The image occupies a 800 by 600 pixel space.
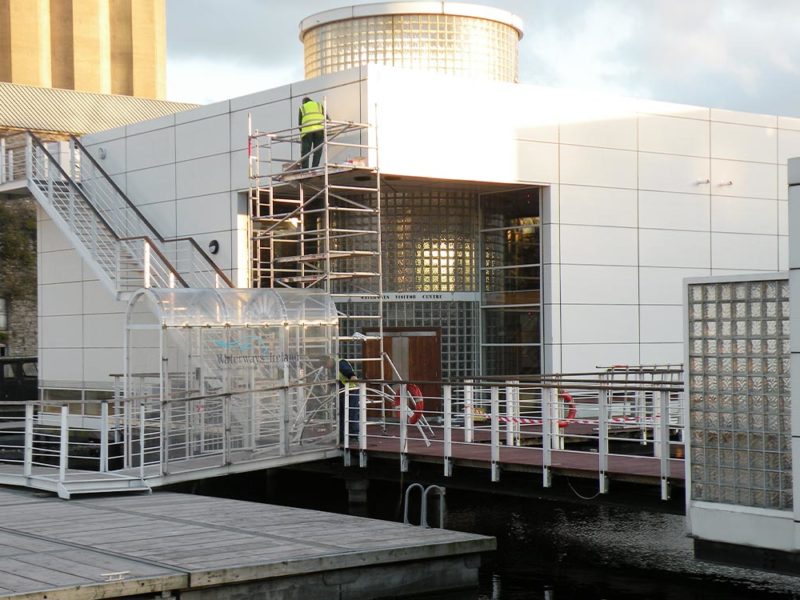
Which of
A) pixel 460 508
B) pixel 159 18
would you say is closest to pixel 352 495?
pixel 460 508

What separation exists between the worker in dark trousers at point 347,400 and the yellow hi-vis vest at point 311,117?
456 centimetres

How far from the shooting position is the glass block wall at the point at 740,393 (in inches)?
488

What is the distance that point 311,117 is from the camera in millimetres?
22109

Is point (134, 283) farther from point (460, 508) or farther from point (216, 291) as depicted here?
point (460, 508)

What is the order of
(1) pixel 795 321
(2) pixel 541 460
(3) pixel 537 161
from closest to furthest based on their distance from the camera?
(1) pixel 795 321, (2) pixel 541 460, (3) pixel 537 161

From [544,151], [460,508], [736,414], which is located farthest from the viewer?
[544,151]

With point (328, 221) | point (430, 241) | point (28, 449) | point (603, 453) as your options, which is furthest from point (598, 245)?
point (28, 449)

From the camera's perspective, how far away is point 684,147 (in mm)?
26312

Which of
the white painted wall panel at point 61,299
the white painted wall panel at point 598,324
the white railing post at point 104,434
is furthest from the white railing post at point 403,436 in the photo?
the white painted wall panel at point 61,299

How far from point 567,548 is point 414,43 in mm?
11194

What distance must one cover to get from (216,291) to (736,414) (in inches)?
342

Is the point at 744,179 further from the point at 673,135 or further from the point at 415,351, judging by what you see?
the point at 415,351

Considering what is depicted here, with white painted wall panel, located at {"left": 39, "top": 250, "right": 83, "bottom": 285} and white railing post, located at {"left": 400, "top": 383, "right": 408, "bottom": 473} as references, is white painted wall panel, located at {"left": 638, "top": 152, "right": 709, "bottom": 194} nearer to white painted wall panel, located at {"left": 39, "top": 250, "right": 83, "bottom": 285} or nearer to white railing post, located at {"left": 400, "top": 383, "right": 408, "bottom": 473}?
white railing post, located at {"left": 400, "top": 383, "right": 408, "bottom": 473}

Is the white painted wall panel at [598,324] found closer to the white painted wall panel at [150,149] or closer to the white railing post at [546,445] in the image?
the white railing post at [546,445]
